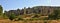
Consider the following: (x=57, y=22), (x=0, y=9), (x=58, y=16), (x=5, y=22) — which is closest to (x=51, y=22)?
(x=57, y=22)

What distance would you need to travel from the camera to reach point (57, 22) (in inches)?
741

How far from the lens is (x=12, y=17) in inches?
945

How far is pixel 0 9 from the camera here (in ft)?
88.3

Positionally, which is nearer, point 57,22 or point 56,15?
point 57,22

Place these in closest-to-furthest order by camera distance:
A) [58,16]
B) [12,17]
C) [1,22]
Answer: [1,22] → [12,17] → [58,16]

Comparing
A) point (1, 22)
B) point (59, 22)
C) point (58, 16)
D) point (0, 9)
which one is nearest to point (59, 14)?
point (58, 16)

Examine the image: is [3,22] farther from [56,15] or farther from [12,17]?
[56,15]

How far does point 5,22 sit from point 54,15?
33.4 ft

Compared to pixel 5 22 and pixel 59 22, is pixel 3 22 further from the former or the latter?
pixel 59 22

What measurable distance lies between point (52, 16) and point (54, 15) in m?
0.75

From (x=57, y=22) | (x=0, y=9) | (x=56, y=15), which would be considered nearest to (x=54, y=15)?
(x=56, y=15)

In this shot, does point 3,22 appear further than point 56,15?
No

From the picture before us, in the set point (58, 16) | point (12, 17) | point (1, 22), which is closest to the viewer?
point (1, 22)

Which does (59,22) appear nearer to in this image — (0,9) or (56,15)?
(56,15)
